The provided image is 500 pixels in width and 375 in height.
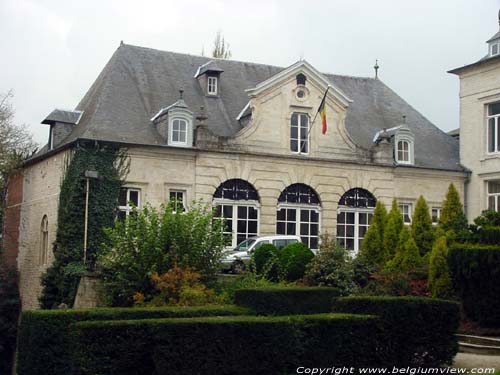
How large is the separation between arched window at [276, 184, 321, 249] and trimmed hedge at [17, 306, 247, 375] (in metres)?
15.1

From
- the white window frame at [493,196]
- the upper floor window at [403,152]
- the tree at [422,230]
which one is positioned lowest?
the tree at [422,230]

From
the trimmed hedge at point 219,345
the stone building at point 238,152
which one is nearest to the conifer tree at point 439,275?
the trimmed hedge at point 219,345

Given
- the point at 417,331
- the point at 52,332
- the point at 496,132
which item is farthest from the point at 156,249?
the point at 496,132

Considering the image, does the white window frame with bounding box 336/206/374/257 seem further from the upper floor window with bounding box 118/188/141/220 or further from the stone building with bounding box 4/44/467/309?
the upper floor window with bounding box 118/188/141/220

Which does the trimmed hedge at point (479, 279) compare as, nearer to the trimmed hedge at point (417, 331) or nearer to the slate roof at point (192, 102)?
the trimmed hedge at point (417, 331)

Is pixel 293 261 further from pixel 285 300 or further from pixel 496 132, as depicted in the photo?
pixel 496 132

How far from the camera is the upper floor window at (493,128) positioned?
32156 mm

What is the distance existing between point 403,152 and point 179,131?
33.4 ft

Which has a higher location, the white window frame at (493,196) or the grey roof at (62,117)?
the grey roof at (62,117)

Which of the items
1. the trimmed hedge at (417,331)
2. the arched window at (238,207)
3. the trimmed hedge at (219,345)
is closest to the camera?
the trimmed hedge at (219,345)

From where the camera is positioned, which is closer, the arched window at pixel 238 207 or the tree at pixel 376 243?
the tree at pixel 376 243

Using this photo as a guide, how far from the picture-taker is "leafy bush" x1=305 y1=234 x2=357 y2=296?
78.6 ft

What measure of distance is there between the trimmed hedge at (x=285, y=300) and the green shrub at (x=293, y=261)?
17.4 ft

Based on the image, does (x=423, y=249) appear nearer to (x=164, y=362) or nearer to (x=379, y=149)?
(x=379, y=149)
